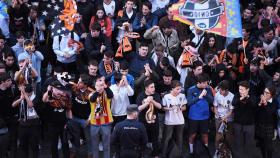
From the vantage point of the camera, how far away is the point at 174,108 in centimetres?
1121

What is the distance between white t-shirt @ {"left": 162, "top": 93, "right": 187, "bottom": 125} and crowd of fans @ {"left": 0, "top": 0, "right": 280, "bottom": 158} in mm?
20

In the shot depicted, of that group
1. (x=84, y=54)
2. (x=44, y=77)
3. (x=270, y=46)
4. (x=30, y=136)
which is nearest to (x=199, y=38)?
(x=270, y=46)

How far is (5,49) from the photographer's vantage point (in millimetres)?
12234

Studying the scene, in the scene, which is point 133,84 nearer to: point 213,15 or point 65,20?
point 213,15

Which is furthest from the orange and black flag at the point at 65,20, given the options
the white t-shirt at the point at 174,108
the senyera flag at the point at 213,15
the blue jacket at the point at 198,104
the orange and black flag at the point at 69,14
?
the blue jacket at the point at 198,104

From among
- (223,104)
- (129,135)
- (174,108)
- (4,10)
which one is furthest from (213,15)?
(4,10)

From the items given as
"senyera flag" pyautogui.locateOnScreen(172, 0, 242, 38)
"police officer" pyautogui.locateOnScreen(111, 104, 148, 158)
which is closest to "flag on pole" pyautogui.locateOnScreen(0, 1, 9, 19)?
"senyera flag" pyautogui.locateOnScreen(172, 0, 242, 38)

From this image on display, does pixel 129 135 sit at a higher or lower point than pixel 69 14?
lower

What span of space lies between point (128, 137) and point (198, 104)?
2.04 meters

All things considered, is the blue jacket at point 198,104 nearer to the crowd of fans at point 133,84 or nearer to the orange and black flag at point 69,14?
the crowd of fans at point 133,84

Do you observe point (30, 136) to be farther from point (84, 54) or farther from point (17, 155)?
point (84, 54)

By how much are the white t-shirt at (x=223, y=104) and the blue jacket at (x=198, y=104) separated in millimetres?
136

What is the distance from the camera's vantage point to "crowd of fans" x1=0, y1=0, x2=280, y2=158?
35.7ft

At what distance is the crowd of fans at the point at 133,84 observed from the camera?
35.7ft
